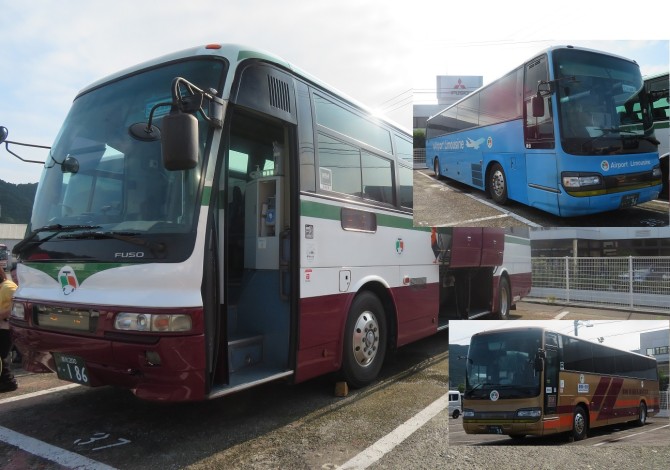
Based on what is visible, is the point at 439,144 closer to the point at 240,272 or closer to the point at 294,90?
the point at 294,90

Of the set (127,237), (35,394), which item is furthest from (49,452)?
(35,394)

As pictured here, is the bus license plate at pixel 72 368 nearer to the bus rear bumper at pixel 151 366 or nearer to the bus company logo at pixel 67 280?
the bus rear bumper at pixel 151 366

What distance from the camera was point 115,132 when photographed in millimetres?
4293

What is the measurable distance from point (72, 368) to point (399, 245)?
11.7 feet

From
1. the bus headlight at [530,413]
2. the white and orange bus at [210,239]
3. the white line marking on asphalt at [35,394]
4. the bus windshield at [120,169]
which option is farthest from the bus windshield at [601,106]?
the white line marking on asphalt at [35,394]

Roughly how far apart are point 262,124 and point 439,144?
173 centimetres

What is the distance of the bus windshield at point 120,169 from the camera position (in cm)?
382

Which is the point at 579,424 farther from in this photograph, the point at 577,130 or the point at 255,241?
the point at 255,241

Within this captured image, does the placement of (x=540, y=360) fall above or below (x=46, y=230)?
below

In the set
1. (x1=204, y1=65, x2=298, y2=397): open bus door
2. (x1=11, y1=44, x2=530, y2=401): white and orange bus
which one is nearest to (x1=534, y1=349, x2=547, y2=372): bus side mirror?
(x1=11, y1=44, x2=530, y2=401): white and orange bus

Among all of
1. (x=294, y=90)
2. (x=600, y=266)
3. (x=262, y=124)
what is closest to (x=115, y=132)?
(x=262, y=124)

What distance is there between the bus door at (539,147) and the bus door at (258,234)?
2.04 metres

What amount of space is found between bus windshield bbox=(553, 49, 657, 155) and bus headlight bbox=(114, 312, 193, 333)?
2771 millimetres

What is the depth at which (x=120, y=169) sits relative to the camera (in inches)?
162
